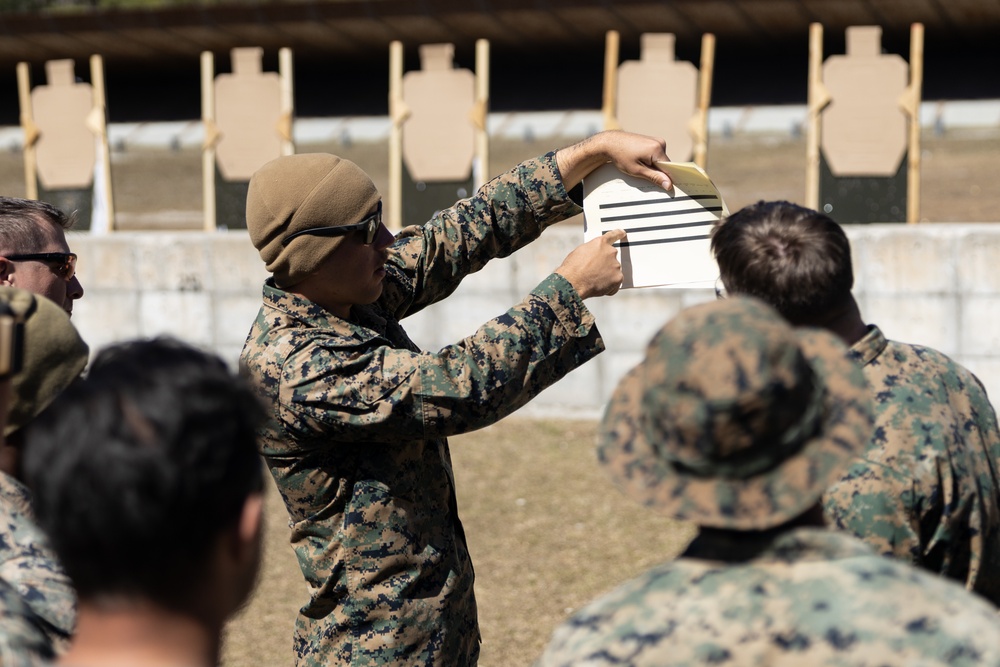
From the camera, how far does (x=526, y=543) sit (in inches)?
231

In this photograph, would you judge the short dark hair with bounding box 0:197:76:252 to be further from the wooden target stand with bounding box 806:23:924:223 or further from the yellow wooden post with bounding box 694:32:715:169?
the wooden target stand with bounding box 806:23:924:223

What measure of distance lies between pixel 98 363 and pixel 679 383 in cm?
78

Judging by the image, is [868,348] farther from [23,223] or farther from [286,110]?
[286,110]

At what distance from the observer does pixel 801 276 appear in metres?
2.16

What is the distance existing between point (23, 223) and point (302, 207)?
2.79ft

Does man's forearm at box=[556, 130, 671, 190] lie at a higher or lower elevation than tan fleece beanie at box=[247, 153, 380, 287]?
higher

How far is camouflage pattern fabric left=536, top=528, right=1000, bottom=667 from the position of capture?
143cm

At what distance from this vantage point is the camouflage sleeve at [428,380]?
2.43m

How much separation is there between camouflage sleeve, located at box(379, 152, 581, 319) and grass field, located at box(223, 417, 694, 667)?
207 cm

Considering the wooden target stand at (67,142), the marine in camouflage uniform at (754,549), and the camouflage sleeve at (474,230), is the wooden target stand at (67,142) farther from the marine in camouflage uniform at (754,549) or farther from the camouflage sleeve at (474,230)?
the marine in camouflage uniform at (754,549)

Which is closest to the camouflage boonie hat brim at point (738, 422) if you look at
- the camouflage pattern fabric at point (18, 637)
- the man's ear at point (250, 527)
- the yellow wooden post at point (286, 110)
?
the man's ear at point (250, 527)

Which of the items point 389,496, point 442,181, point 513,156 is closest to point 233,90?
point 442,181

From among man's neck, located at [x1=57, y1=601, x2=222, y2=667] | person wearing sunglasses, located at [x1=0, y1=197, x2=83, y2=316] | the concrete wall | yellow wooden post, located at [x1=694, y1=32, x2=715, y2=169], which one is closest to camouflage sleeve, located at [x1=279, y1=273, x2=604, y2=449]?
person wearing sunglasses, located at [x1=0, y1=197, x2=83, y2=316]

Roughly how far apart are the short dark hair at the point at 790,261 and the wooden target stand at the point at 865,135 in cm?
572
